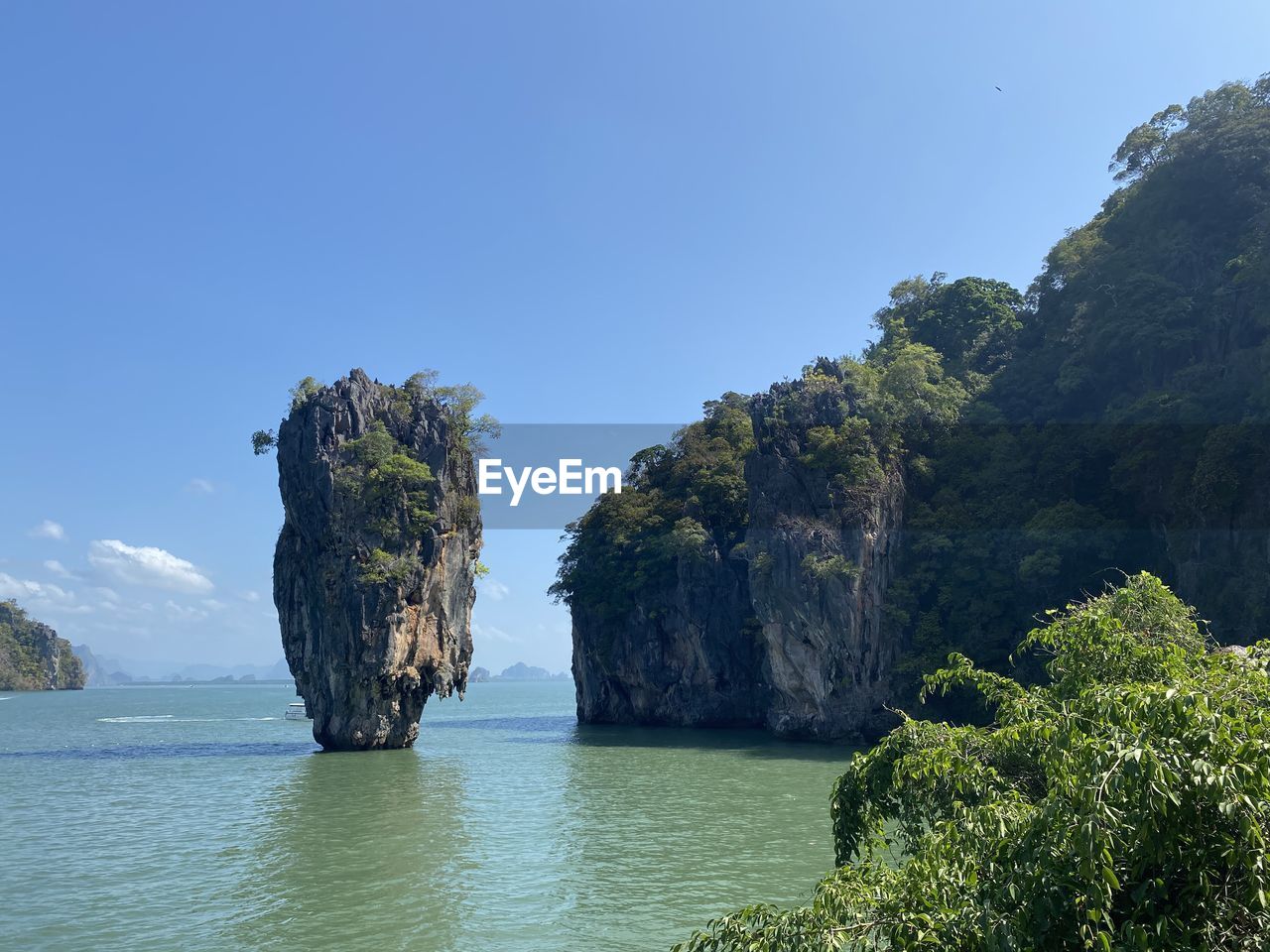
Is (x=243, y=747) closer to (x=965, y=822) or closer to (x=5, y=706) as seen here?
(x=965, y=822)

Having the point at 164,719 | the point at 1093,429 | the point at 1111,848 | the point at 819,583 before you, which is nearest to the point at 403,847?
the point at 1111,848

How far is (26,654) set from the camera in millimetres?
115000

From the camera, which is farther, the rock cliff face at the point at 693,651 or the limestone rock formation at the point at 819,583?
the rock cliff face at the point at 693,651

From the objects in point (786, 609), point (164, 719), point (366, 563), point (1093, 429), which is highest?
point (1093, 429)

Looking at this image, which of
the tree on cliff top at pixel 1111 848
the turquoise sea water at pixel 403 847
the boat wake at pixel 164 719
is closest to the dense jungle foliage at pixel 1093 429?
the turquoise sea water at pixel 403 847

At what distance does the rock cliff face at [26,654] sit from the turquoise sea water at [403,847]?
9489cm

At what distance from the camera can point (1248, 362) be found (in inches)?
1230

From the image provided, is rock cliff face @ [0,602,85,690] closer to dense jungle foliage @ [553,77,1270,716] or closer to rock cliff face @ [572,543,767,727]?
rock cliff face @ [572,543,767,727]

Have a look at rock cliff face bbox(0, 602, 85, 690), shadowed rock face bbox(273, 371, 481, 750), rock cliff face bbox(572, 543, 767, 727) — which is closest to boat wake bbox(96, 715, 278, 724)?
shadowed rock face bbox(273, 371, 481, 750)

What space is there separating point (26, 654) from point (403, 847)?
4764 inches

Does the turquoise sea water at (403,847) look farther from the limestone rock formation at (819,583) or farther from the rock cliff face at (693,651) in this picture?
the rock cliff face at (693,651)

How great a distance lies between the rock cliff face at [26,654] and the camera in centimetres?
11219

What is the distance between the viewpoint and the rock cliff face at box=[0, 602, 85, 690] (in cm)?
11219

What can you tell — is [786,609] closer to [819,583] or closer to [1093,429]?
[819,583]
